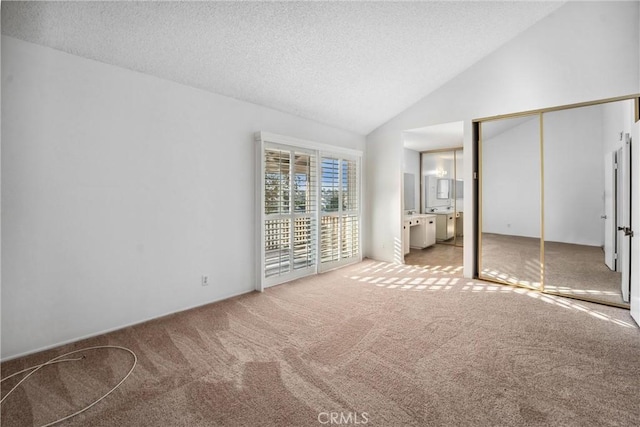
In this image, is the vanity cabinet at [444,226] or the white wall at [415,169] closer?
the vanity cabinet at [444,226]

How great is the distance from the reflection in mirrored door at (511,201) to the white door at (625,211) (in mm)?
738

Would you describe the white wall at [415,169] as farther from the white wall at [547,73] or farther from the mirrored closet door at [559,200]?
the mirrored closet door at [559,200]

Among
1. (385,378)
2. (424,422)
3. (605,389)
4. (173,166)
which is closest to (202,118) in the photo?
(173,166)

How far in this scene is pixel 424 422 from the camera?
159cm

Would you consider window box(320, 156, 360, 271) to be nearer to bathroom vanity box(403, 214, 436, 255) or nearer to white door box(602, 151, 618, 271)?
bathroom vanity box(403, 214, 436, 255)

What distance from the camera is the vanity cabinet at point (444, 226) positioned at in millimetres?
6312

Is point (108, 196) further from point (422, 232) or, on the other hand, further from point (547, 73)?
point (422, 232)

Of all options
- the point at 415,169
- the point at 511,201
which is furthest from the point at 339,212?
the point at 415,169

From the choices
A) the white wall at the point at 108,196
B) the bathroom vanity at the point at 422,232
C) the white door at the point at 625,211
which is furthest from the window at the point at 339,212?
the white door at the point at 625,211

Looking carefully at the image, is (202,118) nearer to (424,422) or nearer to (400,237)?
(424,422)

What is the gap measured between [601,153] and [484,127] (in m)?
1.32

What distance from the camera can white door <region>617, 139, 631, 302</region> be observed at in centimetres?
306
